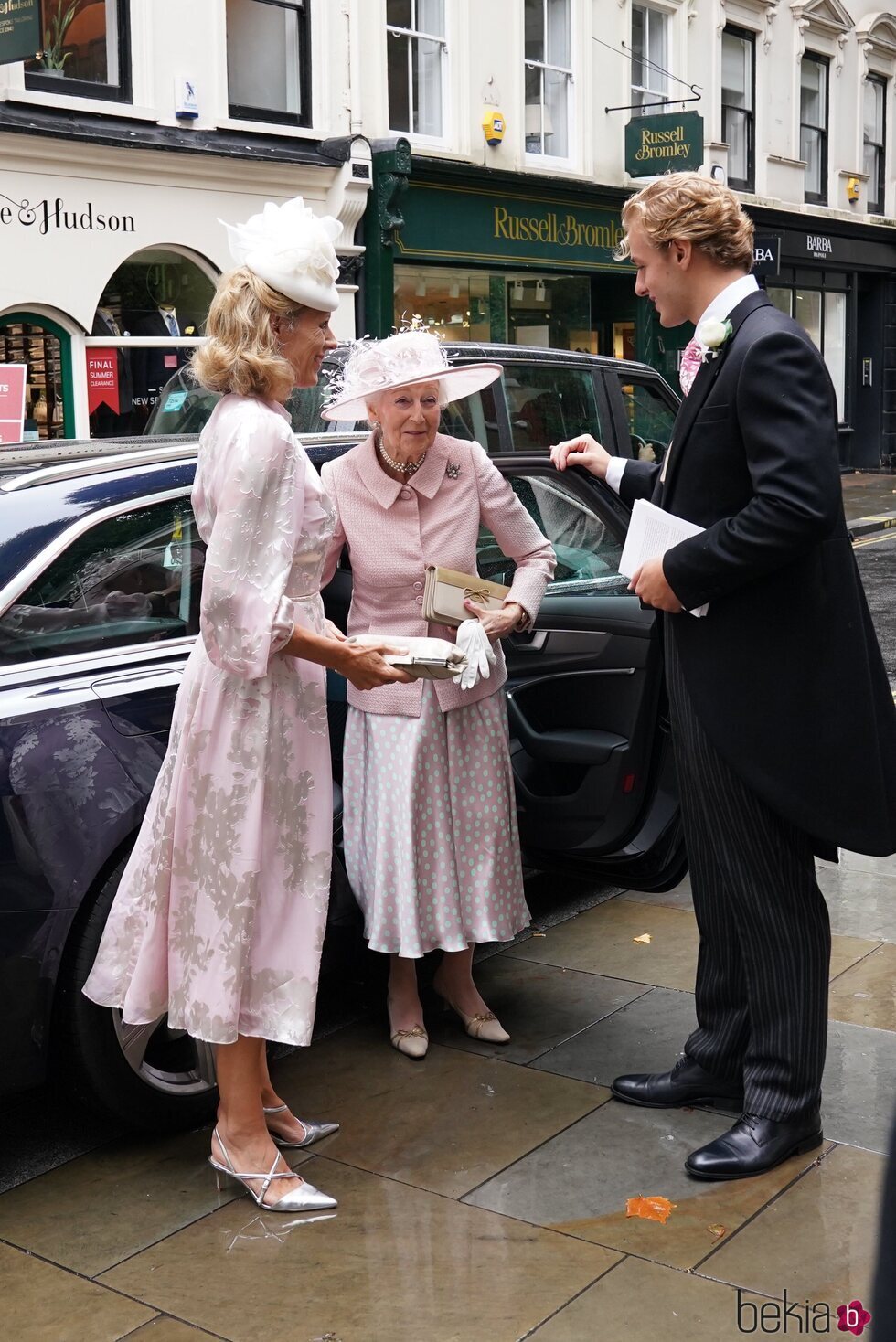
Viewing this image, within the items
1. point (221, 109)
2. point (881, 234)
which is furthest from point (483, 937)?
point (881, 234)

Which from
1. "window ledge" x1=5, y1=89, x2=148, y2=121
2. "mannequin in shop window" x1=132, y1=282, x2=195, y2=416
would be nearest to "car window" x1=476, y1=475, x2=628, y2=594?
"window ledge" x1=5, y1=89, x2=148, y2=121

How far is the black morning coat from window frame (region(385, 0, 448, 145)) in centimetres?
1297

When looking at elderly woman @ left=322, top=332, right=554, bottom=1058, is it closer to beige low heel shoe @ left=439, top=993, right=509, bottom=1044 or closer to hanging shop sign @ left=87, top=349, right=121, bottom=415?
beige low heel shoe @ left=439, top=993, right=509, bottom=1044

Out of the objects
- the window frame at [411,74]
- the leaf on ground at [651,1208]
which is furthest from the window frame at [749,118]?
the leaf on ground at [651,1208]

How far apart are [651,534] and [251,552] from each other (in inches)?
35.1

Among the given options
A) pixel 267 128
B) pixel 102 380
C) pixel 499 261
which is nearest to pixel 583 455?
pixel 102 380

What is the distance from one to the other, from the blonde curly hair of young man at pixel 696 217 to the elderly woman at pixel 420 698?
699 mm

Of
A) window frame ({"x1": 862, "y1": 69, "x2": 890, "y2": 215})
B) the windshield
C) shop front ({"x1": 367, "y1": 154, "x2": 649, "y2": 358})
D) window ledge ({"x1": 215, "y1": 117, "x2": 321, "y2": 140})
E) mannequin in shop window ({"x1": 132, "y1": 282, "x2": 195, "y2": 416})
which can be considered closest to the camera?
the windshield

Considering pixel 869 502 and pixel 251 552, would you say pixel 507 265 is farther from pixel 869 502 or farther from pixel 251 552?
pixel 251 552

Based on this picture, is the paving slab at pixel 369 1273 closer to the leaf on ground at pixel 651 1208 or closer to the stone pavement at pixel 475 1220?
the stone pavement at pixel 475 1220

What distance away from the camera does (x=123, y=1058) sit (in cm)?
344

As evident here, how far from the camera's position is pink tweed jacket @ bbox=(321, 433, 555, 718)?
3867 millimetres

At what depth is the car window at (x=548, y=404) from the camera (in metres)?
5.40

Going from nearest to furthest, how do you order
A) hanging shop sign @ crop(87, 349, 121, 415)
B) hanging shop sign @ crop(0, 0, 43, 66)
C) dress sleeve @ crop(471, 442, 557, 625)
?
dress sleeve @ crop(471, 442, 557, 625)
hanging shop sign @ crop(0, 0, 43, 66)
hanging shop sign @ crop(87, 349, 121, 415)
